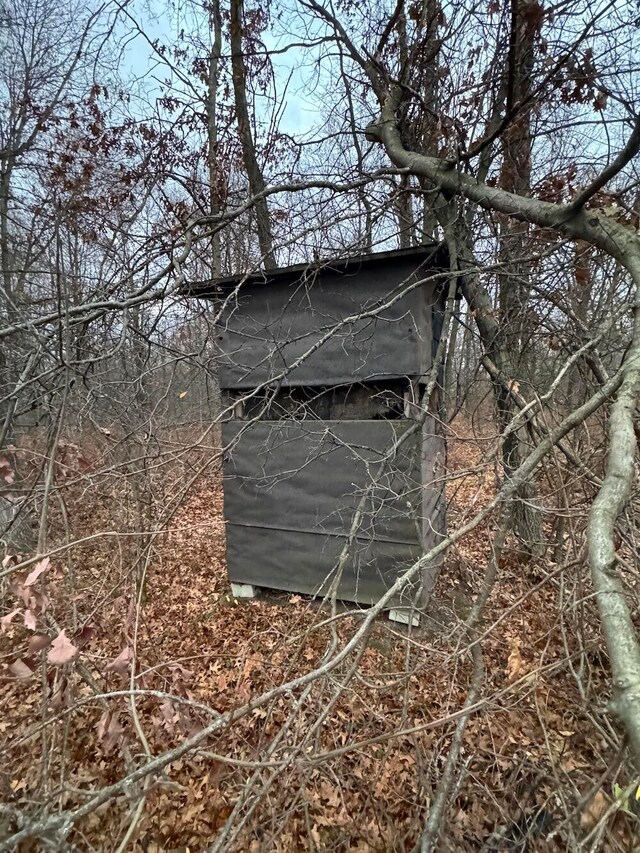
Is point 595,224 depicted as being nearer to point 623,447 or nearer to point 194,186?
point 623,447

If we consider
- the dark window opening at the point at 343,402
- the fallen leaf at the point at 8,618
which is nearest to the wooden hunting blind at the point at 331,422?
the dark window opening at the point at 343,402

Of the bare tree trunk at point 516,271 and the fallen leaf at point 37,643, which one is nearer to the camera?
→ the fallen leaf at point 37,643

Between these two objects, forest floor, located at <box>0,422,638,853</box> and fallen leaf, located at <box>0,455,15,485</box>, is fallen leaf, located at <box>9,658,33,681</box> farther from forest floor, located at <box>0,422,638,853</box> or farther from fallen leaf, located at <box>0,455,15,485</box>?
fallen leaf, located at <box>0,455,15,485</box>

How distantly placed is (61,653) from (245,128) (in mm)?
6075

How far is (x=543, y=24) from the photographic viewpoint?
288 centimetres

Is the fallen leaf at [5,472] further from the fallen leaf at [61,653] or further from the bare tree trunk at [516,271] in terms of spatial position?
the bare tree trunk at [516,271]

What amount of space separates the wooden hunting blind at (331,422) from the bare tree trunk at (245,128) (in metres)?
1.50

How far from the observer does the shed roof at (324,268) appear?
3.39 metres

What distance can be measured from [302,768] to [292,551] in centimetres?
297

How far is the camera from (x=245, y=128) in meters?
5.33

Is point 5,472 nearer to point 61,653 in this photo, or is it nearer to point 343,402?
point 61,653

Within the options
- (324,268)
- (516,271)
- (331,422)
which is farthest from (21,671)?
(516,271)

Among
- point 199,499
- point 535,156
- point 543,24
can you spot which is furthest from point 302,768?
point 199,499

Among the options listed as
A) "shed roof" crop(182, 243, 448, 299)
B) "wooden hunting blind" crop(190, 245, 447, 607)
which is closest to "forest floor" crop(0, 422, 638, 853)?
"wooden hunting blind" crop(190, 245, 447, 607)
